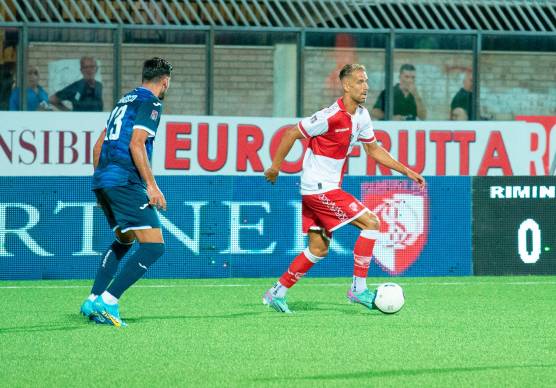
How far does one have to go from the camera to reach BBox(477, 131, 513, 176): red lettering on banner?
53.8 feet

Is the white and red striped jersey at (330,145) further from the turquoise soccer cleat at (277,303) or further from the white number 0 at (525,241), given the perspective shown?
the white number 0 at (525,241)

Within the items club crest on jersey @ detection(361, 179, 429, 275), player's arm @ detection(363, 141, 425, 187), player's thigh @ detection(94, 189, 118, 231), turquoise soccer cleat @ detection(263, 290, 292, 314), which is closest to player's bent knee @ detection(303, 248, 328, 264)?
turquoise soccer cleat @ detection(263, 290, 292, 314)

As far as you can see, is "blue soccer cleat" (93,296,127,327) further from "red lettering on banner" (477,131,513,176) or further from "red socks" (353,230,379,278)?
"red lettering on banner" (477,131,513,176)

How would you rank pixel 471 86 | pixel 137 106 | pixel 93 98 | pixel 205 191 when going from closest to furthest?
pixel 137 106, pixel 205 191, pixel 93 98, pixel 471 86

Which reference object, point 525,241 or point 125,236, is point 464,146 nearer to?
point 525,241

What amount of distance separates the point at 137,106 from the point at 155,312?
6.21 feet

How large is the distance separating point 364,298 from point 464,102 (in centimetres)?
733

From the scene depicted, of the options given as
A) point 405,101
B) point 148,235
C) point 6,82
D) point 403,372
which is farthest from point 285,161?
point 403,372

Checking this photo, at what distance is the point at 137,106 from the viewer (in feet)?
29.3

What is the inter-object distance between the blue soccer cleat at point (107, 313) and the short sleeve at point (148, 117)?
116cm

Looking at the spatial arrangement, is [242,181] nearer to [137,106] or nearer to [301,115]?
[301,115]

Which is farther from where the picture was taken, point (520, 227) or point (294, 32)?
point (294, 32)

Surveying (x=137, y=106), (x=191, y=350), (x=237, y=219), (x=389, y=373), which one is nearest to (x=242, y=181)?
(x=237, y=219)

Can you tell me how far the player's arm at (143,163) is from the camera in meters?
8.72
